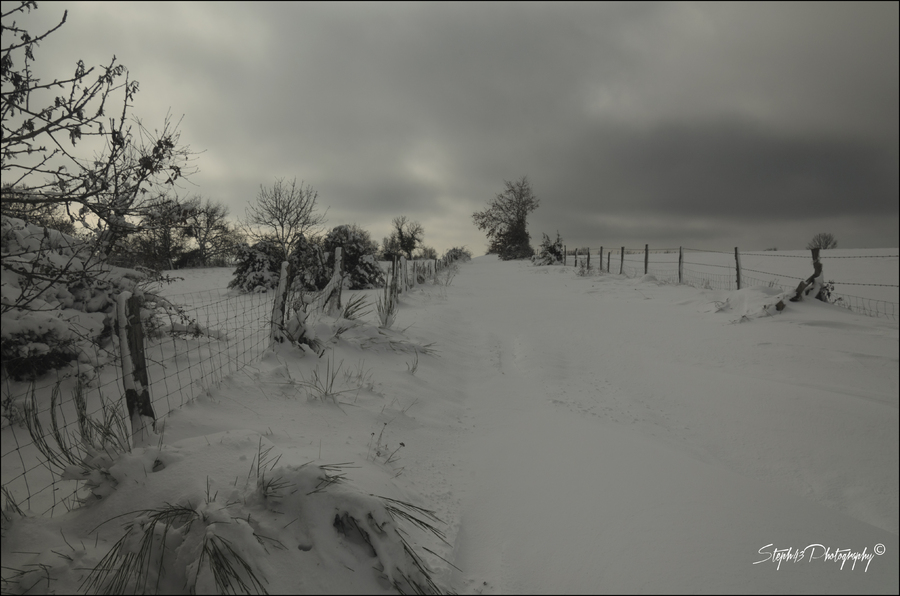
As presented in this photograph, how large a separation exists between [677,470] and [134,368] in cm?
354

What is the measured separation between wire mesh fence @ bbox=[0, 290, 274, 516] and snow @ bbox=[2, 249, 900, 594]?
1.14 feet

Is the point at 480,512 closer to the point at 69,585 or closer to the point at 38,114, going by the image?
the point at 69,585

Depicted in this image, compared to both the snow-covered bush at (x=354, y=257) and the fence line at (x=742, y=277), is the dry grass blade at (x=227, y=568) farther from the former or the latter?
the snow-covered bush at (x=354, y=257)

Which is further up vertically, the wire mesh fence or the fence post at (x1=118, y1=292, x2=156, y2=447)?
the fence post at (x1=118, y1=292, x2=156, y2=447)

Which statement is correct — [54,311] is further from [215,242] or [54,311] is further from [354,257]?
[215,242]

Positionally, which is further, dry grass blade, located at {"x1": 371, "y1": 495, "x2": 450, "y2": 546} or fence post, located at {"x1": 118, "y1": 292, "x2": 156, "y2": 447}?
fence post, located at {"x1": 118, "y1": 292, "x2": 156, "y2": 447}

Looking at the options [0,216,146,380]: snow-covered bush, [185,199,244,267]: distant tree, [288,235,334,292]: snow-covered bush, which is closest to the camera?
[0,216,146,380]: snow-covered bush

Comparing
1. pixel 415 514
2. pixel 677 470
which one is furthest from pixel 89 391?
pixel 677 470

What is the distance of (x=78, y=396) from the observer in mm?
2355

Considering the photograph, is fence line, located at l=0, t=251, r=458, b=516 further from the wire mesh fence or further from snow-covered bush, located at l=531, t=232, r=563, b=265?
snow-covered bush, located at l=531, t=232, r=563, b=265

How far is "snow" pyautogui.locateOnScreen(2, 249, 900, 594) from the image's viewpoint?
66.8 inches

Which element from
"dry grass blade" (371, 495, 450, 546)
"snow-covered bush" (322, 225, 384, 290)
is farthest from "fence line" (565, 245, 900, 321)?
"snow-covered bush" (322, 225, 384, 290)

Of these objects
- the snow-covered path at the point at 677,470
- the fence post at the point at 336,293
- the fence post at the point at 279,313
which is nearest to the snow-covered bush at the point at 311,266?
the fence post at the point at 336,293

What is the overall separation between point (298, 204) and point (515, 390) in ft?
59.6
